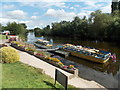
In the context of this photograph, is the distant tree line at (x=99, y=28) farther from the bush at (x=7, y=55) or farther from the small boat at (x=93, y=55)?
the bush at (x=7, y=55)

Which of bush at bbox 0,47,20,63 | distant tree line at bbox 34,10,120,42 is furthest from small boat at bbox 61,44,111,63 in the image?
distant tree line at bbox 34,10,120,42

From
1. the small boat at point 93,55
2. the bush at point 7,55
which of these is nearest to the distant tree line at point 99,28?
the small boat at point 93,55

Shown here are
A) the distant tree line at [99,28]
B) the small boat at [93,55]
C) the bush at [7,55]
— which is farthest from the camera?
the distant tree line at [99,28]

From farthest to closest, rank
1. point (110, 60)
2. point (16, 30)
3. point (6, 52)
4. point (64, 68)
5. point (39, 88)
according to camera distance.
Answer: point (16, 30), point (110, 60), point (64, 68), point (6, 52), point (39, 88)

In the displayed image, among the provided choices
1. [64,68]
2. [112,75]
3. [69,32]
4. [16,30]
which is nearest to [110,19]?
[69,32]

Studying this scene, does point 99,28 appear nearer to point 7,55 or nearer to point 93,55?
point 93,55

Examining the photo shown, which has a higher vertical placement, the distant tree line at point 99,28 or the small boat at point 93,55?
the distant tree line at point 99,28

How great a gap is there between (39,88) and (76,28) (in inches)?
2300

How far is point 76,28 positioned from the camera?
61906 millimetres

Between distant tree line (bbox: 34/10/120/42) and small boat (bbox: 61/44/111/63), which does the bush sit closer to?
small boat (bbox: 61/44/111/63)

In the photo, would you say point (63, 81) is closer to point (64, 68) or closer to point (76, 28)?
point (64, 68)

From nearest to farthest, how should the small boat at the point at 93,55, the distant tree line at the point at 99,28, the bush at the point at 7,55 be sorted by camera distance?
the bush at the point at 7,55
the small boat at the point at 93,55
the distant tree line at the point at 99,28

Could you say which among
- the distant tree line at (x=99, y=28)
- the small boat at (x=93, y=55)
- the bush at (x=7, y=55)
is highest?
the distant tree line at (x=99, y=28)

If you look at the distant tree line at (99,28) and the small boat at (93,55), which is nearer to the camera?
the small boat at (93,55)
